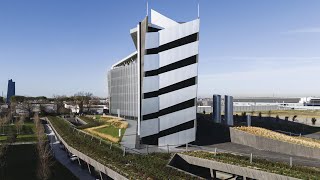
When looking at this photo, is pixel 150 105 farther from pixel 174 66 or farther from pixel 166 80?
pixel 174 66

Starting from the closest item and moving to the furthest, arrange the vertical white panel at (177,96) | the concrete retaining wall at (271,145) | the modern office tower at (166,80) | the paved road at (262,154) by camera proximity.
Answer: the paved road at (262,154)
the concrete retaining wall at (271,145)
the modern office tower at (166,80)
the vertical white panel at (177,96)

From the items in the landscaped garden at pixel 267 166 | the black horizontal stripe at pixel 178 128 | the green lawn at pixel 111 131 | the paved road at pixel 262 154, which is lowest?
the paved road at pixel 262 154

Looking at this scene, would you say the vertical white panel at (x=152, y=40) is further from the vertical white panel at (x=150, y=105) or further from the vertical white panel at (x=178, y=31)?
the vertical white panel at (x=150, y=105)

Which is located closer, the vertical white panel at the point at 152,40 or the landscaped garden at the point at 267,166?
the landscaped garden at the point at 267,166

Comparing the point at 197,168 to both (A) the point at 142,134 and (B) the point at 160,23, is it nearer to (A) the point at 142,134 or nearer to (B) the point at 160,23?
(A) the point at 142,134

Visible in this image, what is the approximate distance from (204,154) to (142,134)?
1000cm

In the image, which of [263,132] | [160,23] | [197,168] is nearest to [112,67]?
[160,23]

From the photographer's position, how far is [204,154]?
2647 cm

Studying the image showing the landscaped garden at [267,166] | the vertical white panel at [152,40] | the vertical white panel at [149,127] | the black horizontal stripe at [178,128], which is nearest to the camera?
the landscaped garden at [267,166]

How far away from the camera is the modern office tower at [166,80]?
34.8 m

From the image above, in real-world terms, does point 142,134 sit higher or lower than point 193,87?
lower

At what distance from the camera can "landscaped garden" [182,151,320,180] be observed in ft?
62.1

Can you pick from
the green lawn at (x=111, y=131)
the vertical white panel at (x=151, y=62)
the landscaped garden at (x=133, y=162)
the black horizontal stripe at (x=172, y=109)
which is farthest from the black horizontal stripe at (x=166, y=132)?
the green lawn at (x=111, y=131)

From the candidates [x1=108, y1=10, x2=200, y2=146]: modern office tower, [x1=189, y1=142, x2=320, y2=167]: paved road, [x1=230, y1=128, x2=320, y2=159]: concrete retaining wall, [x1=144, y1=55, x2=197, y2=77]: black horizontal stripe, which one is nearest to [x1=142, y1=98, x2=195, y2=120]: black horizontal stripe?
[x1=108, y1=10, x2=200, y2=146]: modern office tower
